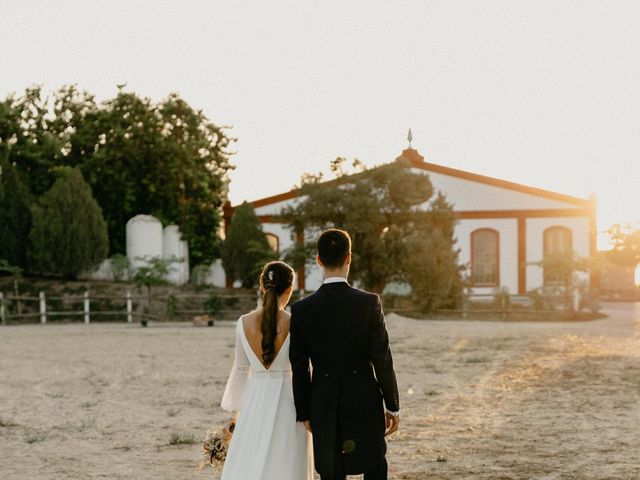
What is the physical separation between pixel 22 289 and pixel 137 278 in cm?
465

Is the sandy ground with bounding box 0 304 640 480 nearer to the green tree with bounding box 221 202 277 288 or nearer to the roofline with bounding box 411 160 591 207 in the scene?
the green tree with bounding box 221 202 277 288

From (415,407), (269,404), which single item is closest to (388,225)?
(415,407)

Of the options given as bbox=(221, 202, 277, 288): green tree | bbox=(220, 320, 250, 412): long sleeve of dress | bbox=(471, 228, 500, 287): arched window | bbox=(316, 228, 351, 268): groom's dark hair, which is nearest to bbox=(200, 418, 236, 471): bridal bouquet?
bbox=(220, 320, 250, 412): long sleeve of dress

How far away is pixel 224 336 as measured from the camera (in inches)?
868

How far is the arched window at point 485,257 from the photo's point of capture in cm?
3644

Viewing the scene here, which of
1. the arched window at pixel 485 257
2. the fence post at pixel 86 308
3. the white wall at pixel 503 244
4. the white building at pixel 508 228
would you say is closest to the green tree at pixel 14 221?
the fence post at pixel 86 308

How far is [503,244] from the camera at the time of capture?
3638cm

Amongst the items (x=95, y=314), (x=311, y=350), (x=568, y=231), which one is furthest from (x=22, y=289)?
(x=311, y=350)

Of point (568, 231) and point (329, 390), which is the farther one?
point (568, 231)

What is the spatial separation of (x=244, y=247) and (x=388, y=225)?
7107 mm

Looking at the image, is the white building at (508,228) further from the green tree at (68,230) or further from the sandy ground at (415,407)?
the sandy ground at (415,407)

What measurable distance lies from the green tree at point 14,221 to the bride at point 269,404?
2922 centimetres

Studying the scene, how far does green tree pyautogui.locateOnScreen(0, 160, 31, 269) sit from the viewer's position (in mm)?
32250

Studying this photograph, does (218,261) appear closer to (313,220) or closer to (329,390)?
(313,220)
